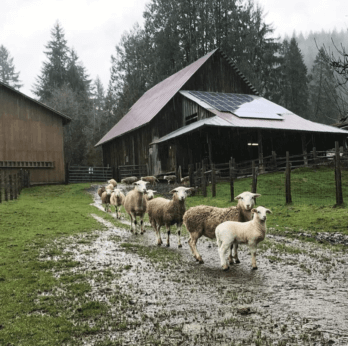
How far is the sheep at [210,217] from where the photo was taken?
281 inches

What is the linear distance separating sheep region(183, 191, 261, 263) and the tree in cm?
7339

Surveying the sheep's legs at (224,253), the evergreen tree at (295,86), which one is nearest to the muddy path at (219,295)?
the sheep's legs at (224,253)

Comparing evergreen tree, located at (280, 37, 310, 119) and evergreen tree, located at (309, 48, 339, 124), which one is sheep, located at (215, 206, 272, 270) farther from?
evergreen tree, located at (280, 37, 310, 119)

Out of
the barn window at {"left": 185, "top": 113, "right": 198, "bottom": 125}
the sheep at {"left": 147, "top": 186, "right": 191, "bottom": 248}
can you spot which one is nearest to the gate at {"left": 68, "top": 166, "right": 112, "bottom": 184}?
A: the barn window at {"left": 185, "top": 113, "right": 198, "bottom": 125}

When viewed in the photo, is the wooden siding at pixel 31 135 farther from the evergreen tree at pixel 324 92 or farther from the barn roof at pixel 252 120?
the evergreen tree at pixel 324 92

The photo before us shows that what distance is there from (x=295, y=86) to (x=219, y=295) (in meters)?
57.8

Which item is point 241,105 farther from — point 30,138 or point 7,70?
point 7,70

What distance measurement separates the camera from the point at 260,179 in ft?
64.8

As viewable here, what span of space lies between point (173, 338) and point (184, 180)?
61.8 ft

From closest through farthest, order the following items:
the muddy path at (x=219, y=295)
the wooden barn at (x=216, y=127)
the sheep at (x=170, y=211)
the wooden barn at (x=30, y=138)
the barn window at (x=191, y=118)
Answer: the muddy path at (x=219, y=295)
the sheep at (x=170, y=211)
the wooden barn at (x=216, y=127)
the wooden barn at (x=30, y=138)
the barn window at (x=191, y=118)

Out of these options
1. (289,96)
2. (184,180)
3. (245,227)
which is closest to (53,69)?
(289,96)

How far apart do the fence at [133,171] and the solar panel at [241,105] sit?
789 cm

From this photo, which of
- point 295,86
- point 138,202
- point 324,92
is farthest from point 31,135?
point 295,86

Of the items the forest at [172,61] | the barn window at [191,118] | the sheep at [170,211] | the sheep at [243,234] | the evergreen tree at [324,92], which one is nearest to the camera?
the sheep at [243,234]
